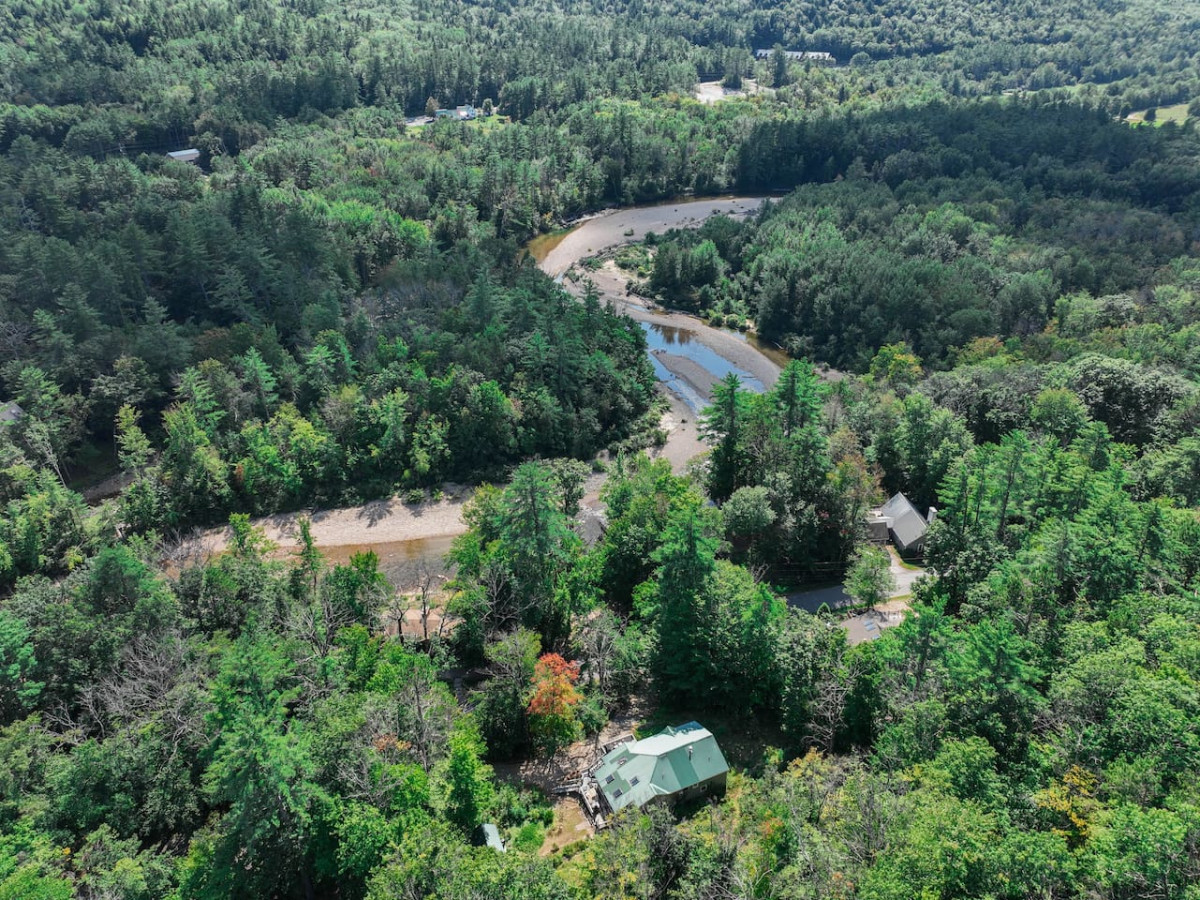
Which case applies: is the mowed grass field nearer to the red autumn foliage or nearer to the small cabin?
the small cabin

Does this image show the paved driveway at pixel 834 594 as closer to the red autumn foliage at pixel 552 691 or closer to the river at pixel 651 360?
the river at pixel 651 360

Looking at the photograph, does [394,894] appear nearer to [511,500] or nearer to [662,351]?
[511,500]

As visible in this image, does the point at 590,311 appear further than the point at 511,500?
Yes

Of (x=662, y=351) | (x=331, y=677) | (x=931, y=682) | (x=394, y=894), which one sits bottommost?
(x=662, y=351)

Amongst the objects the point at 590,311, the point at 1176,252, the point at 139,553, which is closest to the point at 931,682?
the point at 139,553

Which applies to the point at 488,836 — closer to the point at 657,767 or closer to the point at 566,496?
the point at 657,767

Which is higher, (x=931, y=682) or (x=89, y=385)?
(x=931, y=682)
